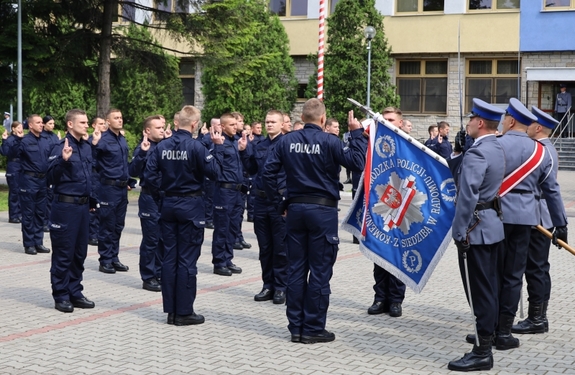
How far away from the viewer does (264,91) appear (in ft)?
116

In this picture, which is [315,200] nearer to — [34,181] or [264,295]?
[264,295]

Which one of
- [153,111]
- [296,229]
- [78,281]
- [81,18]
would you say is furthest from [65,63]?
[296,229]

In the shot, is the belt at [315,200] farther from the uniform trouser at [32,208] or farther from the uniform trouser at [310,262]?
the uniform trouser at [32,208]

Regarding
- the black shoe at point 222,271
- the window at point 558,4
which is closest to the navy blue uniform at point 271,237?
the black shoe at point 222,271

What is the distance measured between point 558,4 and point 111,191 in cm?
2680

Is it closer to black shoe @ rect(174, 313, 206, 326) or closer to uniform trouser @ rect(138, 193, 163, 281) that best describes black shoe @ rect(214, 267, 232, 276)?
uniform trouser @ rect(138, 193, 163, 281)

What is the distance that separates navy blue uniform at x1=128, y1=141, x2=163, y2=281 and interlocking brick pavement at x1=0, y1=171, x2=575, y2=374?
28 cm

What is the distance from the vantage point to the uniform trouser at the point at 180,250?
8.28m

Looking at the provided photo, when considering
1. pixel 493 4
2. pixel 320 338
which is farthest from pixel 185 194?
pixel 493 4

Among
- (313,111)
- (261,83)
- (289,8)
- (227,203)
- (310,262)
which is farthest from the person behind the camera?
(289,8)

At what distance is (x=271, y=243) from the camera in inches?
383

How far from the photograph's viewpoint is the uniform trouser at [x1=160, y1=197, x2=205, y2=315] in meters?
8.28

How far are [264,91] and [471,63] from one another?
28.1ft

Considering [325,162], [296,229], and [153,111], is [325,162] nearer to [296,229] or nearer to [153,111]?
[296,229]
